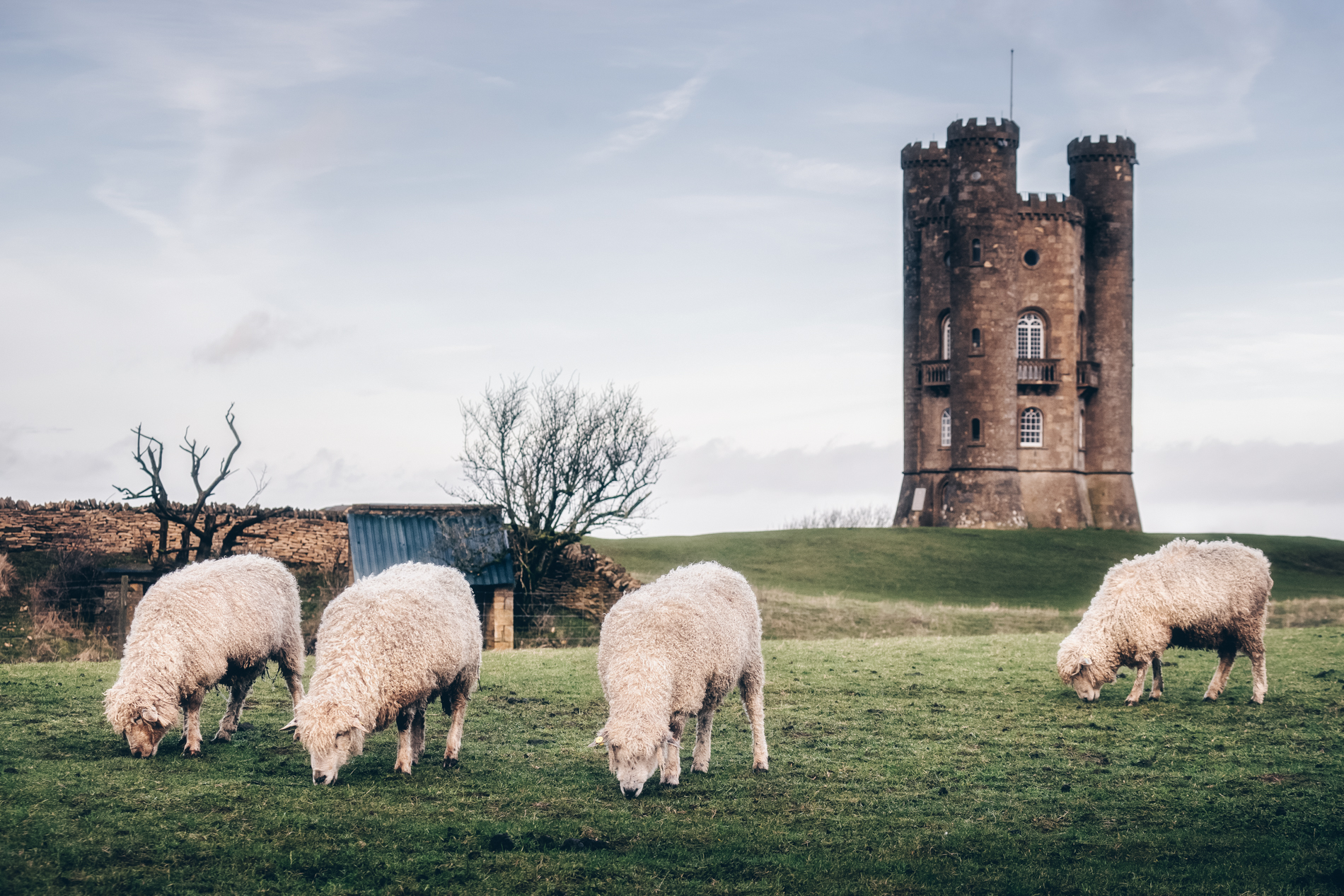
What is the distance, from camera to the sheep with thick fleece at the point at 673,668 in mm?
9688

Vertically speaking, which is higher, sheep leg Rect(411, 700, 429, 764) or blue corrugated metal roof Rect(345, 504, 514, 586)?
blue corrugated metal roof Rect(345, 504, 514, 586)

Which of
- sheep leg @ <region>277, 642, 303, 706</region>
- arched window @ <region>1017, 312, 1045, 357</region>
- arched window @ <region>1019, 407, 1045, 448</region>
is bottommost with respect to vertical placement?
sheep leg @ <region>277, 642, 303, 706</region>

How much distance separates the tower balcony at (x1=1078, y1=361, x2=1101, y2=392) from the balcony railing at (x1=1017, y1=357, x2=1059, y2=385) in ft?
7.72

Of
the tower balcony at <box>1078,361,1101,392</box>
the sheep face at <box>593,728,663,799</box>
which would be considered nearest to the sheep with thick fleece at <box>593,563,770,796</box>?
the sheep face at <box>593,728,663,799</box>

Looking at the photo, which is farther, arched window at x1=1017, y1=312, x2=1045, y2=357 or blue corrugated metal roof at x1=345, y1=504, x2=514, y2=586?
arched window at x1=1017, y1=312, x2=1045, y2=357

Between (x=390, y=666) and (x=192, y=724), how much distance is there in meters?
2.64

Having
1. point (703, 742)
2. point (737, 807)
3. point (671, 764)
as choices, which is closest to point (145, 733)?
point (671, 764)

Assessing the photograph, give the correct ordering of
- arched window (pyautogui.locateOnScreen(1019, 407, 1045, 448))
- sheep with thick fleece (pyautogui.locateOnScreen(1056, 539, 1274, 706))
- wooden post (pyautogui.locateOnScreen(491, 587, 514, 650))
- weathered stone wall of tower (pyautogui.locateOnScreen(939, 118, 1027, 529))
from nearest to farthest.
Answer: sheep with thick fleece (pyautogui.locateOnScreen(1056, 539, 1274, 706)) < wooden post (pyautogui.locateOnScreen(491, 587, 514, 650)) < weathered stone wall of tower (pyautogui.locateOnScreen(939, 118, 1027, 529)) < arched window (pyautogui.locateOnScreen(1019, 407, 1045, 448))

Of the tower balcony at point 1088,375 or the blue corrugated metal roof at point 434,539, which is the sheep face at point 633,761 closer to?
the blue corrugated metal roof at point 434,539

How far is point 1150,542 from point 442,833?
187 ft

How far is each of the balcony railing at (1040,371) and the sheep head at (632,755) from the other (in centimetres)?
5476

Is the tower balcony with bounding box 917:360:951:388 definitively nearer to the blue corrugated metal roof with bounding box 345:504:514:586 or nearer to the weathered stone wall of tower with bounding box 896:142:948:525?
the weathered stone wall of tower with bounding box 896:142:948:525

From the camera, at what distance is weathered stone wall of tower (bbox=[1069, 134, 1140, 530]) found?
63.4m

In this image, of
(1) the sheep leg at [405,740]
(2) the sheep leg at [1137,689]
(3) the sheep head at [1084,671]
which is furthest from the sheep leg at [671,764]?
(2) the sheep leg at [1137,689]
